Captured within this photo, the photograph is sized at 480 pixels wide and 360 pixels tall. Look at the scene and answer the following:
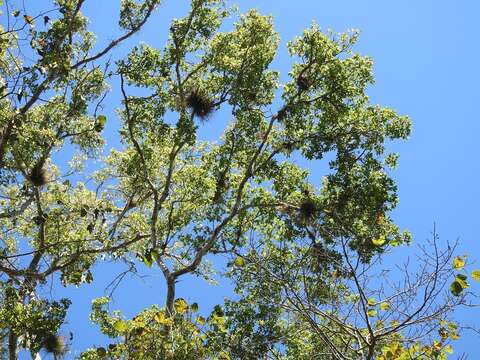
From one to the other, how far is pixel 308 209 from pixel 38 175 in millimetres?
5785

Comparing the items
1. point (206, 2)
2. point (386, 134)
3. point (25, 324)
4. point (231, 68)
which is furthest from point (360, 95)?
point (25, 324)

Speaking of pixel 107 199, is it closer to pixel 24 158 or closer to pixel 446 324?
pixel 24 158

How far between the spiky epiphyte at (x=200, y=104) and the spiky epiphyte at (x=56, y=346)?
516 centimetres

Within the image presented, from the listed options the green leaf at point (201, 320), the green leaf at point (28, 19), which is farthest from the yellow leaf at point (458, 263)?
the green leaf at point (28, 19)

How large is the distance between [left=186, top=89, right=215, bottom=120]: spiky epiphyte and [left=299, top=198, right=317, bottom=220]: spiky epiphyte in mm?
2874

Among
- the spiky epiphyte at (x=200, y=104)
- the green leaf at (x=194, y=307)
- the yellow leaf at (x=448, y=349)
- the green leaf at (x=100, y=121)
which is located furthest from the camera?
the spiky epiphyte at (x=200, y=104)

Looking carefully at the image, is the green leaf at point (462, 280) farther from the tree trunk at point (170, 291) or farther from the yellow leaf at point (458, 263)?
the tree trunk at point (170, 291)

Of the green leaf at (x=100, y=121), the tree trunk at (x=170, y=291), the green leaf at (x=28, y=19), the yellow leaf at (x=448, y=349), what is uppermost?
the green leaf at (x=28, y=19)

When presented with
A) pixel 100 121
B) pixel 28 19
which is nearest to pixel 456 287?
pixel 100 121

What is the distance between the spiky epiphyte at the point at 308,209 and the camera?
10914 millimetres

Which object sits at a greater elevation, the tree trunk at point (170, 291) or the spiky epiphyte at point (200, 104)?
the spiky epiphyte at point (200, 104)

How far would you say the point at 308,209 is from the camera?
1096cm

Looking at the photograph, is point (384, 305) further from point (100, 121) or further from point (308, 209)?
point (308, 209)

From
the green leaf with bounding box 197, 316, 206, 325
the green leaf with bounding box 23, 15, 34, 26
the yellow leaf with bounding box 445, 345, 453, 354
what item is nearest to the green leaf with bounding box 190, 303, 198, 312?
the green leaf with bounding box 197, 316, 206, 325
